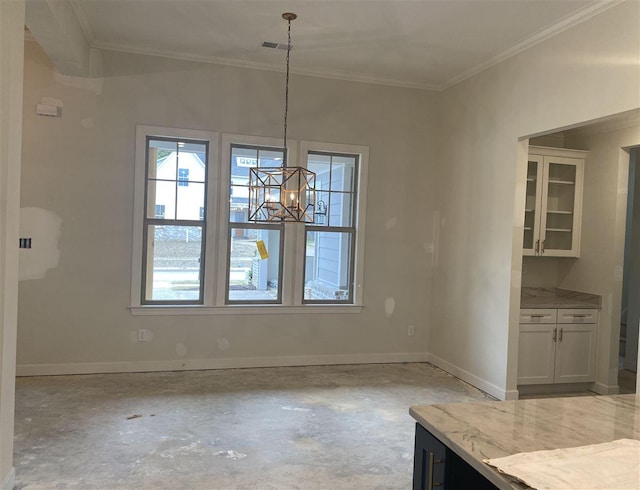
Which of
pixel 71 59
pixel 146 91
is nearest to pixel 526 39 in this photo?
pixel 146 91

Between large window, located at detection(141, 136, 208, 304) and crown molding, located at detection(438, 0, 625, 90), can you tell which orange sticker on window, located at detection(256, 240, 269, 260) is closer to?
large window, located at detection(141, 136, 208, 304)

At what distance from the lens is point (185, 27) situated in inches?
167

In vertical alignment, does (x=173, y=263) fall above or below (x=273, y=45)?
below

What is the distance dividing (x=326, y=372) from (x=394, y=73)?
331cm

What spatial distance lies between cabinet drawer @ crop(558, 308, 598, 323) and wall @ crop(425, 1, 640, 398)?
0.65 meters

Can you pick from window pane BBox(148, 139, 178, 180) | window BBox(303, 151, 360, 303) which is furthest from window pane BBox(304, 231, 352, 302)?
window pane BBox(148, 139, 178, 180)

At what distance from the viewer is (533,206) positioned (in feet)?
16.4

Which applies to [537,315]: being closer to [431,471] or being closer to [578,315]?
[578,315]

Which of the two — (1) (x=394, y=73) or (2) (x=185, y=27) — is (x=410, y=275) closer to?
(1) (x=394, y=73)

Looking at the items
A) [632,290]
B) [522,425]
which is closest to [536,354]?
[632,290]

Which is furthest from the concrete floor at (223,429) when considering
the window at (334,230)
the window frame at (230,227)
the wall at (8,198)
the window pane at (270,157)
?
the window pane at (270,157)

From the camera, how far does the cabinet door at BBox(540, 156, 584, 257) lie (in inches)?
201

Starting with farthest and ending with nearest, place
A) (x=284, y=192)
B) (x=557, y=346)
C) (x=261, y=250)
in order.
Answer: (x=261, y=250) → (x=557, y=346) → (x=284, y=192)

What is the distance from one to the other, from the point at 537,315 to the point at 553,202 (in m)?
1.35
